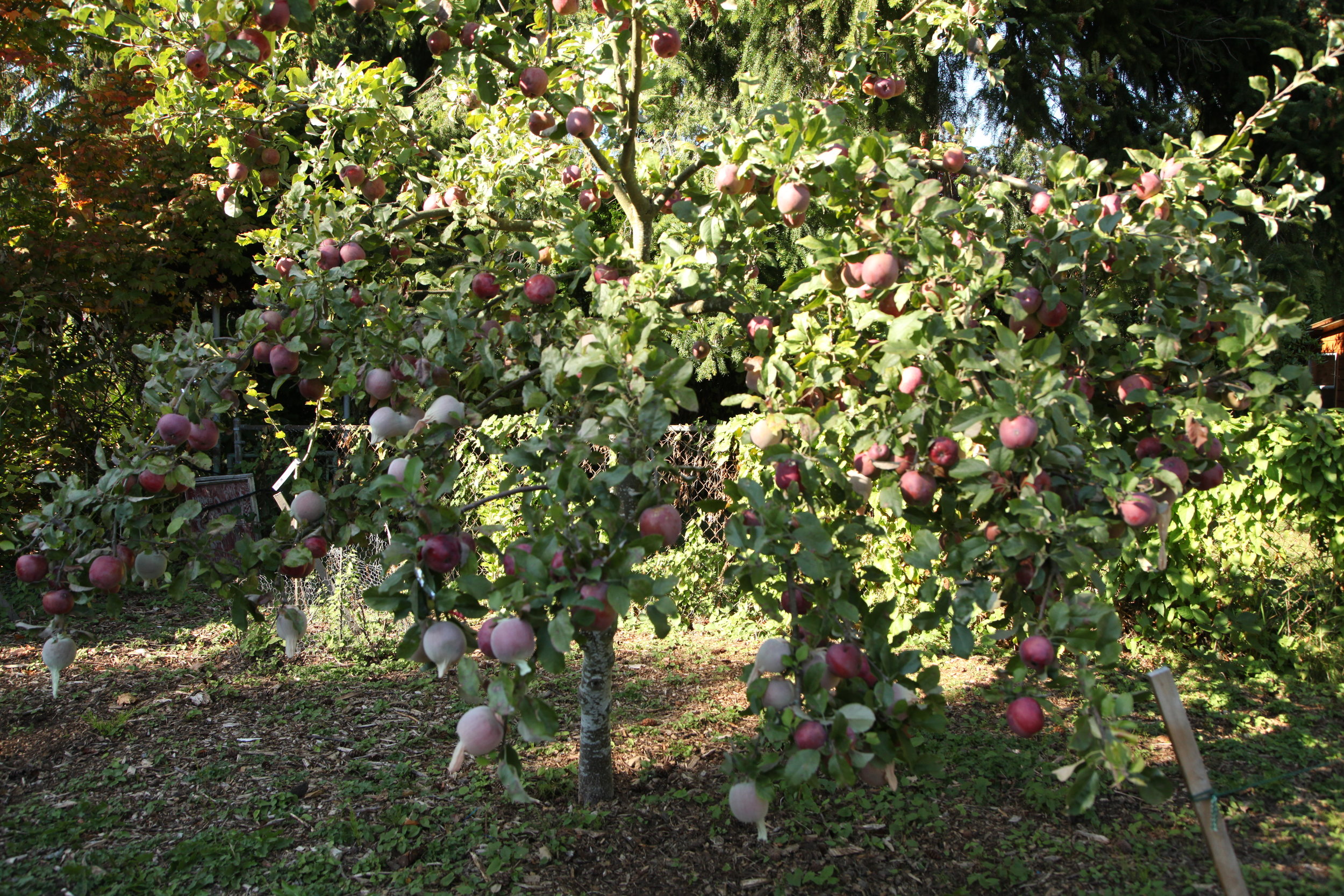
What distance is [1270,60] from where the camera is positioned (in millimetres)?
6273

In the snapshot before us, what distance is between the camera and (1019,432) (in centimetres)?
151

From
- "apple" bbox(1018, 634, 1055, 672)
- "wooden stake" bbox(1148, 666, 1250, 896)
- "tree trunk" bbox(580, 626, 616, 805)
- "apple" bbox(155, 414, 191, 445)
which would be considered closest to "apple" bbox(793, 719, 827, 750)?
"apple" bbox(1018, 634, 1055, 672)

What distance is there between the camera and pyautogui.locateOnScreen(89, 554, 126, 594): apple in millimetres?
1876

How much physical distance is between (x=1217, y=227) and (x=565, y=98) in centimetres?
167

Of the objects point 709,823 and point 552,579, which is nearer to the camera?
point 552,579

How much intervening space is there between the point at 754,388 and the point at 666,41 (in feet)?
3.03

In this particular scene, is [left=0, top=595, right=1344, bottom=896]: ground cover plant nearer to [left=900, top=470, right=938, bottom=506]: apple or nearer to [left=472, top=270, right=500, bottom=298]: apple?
[left=900, top=470, right=938, bottom=506]: apple

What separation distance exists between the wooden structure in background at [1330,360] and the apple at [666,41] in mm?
10954

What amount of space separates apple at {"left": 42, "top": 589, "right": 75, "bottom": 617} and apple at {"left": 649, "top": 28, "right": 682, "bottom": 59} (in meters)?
1.92

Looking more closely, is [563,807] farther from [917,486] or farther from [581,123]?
[581,123]

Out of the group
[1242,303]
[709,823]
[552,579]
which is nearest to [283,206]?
[552,579]

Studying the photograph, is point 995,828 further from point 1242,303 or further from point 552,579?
point 552,579

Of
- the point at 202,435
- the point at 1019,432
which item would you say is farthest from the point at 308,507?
the point at 1019,432

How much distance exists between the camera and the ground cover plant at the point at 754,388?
4.95ft
